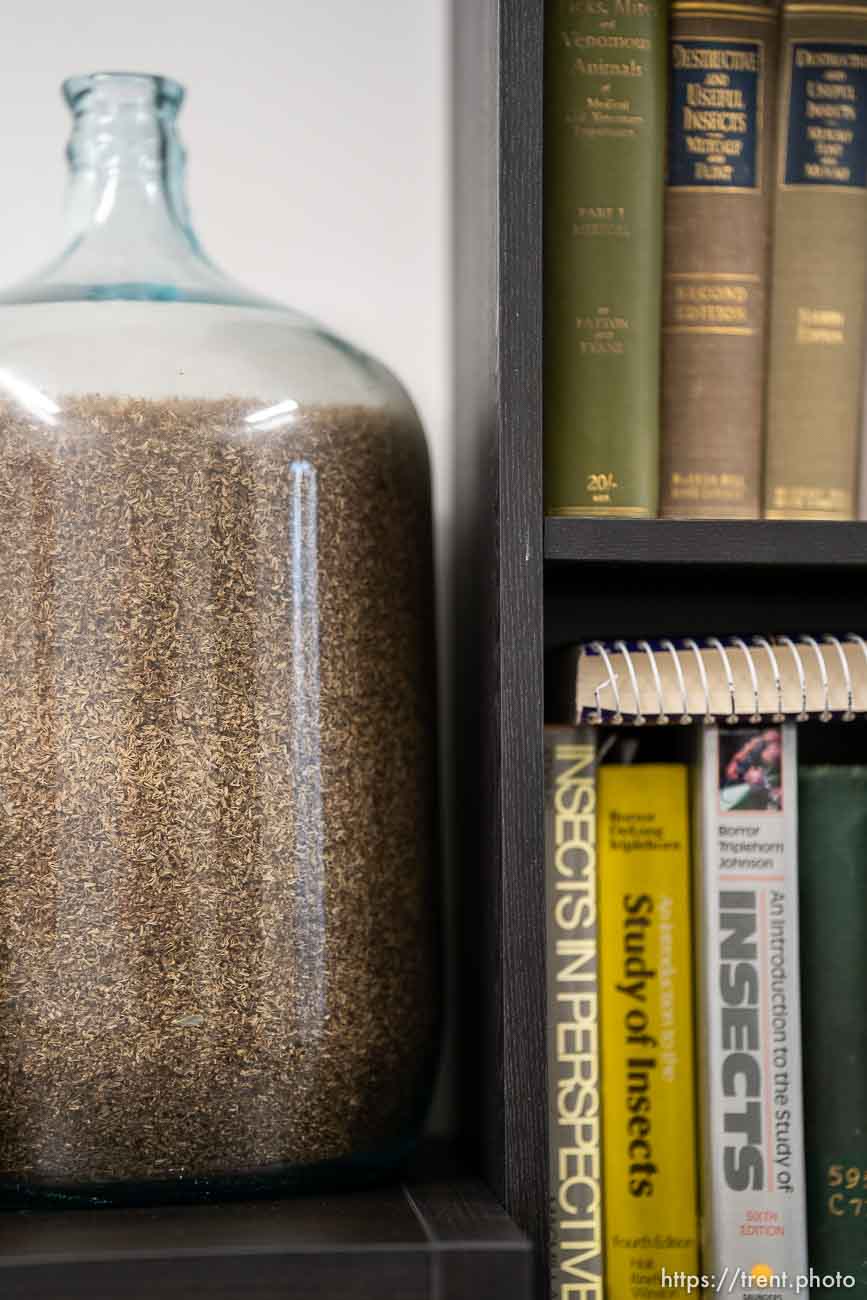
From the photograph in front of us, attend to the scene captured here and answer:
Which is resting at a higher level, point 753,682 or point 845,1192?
point 753,682

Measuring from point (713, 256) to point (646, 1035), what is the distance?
441mm

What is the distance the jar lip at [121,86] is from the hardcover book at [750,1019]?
48 cm

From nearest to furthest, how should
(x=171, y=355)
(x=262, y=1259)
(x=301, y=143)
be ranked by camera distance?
(x=262, y=1259) → (x=171, y=355) → (x=301, y=143)

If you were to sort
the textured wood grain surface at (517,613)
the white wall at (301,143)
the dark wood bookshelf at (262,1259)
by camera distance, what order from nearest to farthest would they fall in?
the dark wood bookshelf at (262,1259) < the textured wood grain surface at (517,613) < the white wall at (301,143)

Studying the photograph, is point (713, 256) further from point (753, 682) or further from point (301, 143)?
point (301, 143)

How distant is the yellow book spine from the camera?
0.74 m

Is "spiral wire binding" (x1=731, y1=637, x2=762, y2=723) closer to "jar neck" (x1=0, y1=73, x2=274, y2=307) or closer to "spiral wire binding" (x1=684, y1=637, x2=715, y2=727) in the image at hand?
"spiral wire binding" (x1=684, y1=637, x2=715, y2=727)

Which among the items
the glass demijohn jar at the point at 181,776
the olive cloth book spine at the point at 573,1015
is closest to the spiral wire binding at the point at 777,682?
the olive cloth book spine at the point at 573,1015

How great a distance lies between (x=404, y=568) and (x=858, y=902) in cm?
32

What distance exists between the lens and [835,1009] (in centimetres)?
75

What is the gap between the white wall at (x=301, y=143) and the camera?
923 millimetres

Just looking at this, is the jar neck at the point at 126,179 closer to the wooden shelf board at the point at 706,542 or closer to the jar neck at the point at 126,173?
the jar neck at the point at 126,173

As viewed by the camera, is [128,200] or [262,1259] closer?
[262,1259]

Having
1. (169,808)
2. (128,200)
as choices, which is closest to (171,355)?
(128,200)
